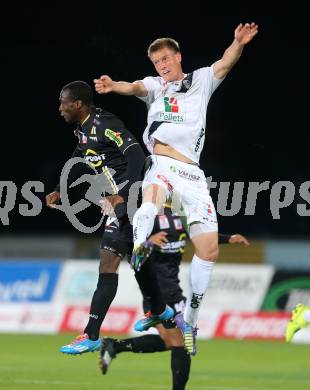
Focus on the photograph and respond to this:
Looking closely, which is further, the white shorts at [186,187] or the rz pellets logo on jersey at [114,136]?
the rz pellets logo on jersey at [114,136]

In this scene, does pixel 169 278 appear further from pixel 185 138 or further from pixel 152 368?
pixel 152 368

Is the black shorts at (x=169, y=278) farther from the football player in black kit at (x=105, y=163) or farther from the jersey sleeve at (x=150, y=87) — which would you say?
the jersey sleeve at (x=150, y=87)

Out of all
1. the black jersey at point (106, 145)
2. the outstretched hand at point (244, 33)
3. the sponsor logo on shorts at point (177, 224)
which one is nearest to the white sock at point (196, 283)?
the sponsor logo on shorts at point (177, 224)

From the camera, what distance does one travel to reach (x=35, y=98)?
21.9 meters

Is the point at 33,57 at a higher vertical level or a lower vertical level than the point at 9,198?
higher

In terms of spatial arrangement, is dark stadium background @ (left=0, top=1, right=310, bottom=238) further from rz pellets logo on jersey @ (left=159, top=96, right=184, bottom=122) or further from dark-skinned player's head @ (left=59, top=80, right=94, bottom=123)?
rz pellets logo on jersey @ (left=159, top=96, right=184, bottom=122)

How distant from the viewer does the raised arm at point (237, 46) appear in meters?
8.20

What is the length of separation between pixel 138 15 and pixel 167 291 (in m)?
8.52

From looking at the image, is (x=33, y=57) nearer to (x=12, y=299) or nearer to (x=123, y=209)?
(x=12, y=299)

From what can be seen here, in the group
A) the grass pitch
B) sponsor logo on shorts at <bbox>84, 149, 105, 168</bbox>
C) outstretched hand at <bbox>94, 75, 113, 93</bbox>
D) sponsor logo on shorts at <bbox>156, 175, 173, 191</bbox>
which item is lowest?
the grass pitch

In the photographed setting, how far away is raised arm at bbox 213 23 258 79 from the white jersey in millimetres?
83

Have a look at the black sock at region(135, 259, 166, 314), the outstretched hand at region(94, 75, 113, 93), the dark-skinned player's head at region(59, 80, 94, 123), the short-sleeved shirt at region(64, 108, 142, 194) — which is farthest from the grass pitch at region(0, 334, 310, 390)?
the outstretched hand at region(94, 75, 113, 93)

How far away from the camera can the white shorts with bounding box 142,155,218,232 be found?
8.34 m

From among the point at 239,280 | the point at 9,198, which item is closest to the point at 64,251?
the point at 9,198
